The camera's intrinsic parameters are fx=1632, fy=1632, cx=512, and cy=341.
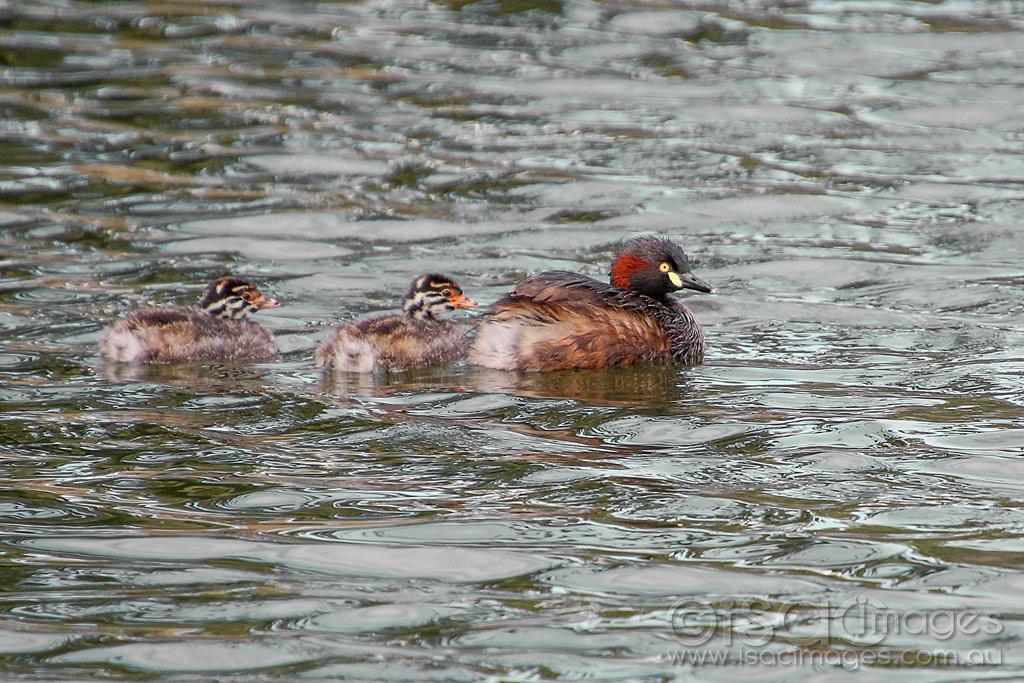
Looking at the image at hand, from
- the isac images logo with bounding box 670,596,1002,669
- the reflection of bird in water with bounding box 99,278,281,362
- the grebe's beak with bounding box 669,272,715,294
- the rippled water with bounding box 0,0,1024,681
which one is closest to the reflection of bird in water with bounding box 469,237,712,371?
the grebe's beak with bounding box 669,272,715,294

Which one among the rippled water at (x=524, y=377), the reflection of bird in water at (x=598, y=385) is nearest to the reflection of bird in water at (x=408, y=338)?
the rippled water at (x=524, y=377)

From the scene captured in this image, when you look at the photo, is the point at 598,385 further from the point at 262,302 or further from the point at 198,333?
the point at 198,333

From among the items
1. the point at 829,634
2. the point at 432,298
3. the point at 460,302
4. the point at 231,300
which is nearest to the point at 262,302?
the point at 231,300

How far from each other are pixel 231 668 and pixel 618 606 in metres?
1.29

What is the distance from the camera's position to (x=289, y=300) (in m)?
10.6

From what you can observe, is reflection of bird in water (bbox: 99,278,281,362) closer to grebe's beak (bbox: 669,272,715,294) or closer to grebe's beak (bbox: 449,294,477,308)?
grebe's beak (bbox: 449,294,477,308)

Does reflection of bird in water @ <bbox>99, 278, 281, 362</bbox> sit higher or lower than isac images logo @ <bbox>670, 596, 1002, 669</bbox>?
higher

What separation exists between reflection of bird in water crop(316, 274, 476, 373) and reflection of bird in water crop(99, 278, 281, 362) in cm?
45

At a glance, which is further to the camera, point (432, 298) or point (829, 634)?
point (432, 298)

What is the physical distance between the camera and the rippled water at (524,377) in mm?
5312

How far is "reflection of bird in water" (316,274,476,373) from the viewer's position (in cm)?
874

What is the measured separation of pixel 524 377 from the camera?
8781 millimetres

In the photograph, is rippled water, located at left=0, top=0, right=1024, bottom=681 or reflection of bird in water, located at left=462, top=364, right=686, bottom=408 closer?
rippled water, located at left=0, top=0, right=1024, bottom=681

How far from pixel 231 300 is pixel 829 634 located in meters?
5.08
